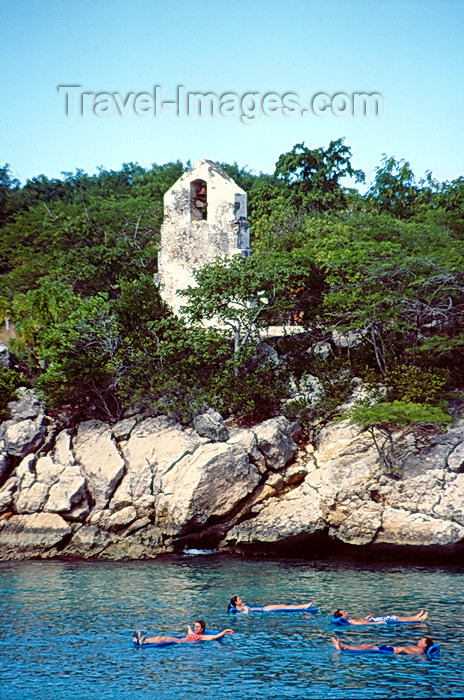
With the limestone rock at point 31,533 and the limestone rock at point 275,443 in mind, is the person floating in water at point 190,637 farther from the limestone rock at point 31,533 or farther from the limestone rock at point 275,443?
the limestone rock at point 275,443

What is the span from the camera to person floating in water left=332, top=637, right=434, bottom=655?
1272cm

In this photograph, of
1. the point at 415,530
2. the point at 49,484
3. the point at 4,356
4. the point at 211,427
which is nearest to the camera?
the point at 415,530

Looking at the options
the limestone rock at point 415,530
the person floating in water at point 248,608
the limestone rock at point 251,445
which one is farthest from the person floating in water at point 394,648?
the limestone rock at point 251,445

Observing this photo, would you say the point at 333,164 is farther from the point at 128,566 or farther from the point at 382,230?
the point at 128,566

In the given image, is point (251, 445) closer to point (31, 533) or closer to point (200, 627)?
point (31, 533)

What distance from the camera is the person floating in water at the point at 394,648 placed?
12719 mm

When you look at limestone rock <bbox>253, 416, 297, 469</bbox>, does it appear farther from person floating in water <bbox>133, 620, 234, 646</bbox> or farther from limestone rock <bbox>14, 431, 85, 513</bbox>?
person floating in water <bbox>133, 620, 234, 646</bbox>

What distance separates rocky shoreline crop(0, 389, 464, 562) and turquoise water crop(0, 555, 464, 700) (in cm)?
116

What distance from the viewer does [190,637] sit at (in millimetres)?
13625

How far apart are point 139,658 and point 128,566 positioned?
7.55 metres

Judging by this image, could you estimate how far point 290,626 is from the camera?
14.6 meters

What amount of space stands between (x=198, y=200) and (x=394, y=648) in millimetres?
18757

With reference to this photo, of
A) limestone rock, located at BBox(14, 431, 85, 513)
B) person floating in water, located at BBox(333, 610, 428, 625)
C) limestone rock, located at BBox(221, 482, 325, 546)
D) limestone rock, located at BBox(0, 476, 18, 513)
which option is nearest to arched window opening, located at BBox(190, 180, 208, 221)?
limestone rock, located at BBox(14, 431, 85, 513)

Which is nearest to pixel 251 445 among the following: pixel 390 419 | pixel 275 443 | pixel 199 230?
pixel 275 443
